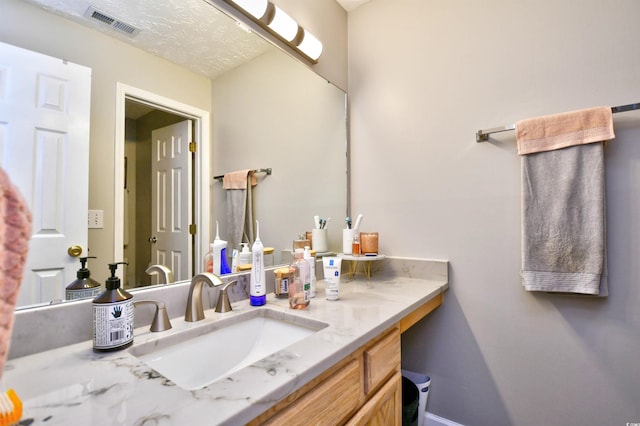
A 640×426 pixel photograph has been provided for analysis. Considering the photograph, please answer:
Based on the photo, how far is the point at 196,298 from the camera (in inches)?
34.6

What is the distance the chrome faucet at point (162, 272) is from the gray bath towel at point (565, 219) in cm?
128

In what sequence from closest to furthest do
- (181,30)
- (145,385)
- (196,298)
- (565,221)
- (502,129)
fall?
(145,385) < (196,298) < (181,30) < (565,221) < (502,129)

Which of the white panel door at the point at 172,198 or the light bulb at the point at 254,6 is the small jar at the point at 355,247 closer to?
the white panel door at the point at 172,198

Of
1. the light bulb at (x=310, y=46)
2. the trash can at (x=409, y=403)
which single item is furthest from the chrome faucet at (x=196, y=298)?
the light bulb at (x=310, y=46)

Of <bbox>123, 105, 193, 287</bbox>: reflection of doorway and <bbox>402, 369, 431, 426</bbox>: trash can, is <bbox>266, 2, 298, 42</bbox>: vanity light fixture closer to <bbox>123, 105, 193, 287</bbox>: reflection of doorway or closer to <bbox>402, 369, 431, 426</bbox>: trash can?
<bbox>123, 105, 193, 287</bbox>: reflection of doorway

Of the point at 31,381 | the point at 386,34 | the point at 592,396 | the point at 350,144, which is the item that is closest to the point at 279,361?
the point at 31,381

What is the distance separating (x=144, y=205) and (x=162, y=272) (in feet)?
0.69

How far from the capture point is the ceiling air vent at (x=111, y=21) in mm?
784

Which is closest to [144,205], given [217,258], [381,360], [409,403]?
[217,258]

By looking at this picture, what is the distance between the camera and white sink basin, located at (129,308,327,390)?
73cm

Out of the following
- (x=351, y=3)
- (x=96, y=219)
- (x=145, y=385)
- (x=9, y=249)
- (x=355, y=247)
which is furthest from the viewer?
(x=351, y=3)

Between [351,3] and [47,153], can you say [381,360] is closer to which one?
[47,153]

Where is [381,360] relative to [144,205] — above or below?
below

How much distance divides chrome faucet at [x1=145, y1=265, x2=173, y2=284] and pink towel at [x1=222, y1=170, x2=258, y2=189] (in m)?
0.36
